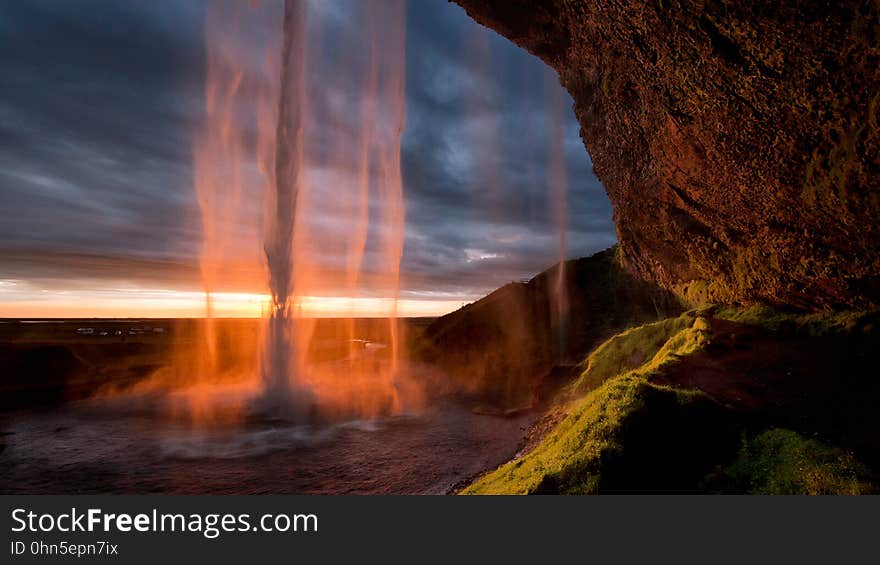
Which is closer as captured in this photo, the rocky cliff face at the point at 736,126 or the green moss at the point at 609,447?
the green moss at the point at 609,447

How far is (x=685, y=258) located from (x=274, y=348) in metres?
22.4

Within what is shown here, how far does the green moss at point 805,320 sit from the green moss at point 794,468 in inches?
249

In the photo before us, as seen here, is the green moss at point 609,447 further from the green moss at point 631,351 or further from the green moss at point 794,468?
the green moss at point 631,351

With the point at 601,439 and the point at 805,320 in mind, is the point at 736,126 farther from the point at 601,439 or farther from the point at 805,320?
the point at 601,439

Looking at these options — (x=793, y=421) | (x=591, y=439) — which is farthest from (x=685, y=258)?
(x=591, y=439)

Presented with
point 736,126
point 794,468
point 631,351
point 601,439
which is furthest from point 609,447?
point 631,351

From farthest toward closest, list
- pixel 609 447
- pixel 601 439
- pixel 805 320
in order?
pixel 805 320
pixel 601 439
pixel 609 447

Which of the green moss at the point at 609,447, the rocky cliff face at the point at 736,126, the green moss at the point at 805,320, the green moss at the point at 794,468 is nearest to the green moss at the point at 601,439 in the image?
the green moss at the point at 609,447

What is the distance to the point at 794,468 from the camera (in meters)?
6.43

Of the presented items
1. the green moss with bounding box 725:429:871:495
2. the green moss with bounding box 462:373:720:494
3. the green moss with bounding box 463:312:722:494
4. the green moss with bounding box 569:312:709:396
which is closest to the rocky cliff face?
the green moss with bounding box 569:312:709:396

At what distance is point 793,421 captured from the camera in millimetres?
7844

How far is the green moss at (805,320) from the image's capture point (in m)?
10.8

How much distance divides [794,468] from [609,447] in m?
2.84

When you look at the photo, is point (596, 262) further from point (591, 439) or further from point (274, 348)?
point (591, 439)
